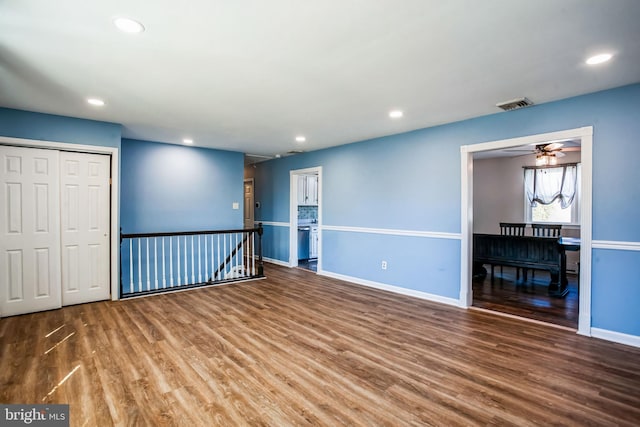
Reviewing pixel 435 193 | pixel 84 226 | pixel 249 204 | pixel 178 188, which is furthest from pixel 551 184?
pixel 84 226

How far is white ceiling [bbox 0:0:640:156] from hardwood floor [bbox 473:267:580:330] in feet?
8.22

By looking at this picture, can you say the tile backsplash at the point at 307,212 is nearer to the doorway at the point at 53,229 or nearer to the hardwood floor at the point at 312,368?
the hardwood floor at the point at 312,368

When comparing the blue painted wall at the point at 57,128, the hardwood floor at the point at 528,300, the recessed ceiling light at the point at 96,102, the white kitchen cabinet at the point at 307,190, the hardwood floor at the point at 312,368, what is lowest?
the hardwood floor at the point at 312,368

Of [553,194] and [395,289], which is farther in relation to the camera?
[553,194]

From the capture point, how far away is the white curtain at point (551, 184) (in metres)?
6.35

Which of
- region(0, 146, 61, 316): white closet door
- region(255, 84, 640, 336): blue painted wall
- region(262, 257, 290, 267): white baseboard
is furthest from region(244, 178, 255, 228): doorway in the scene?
region(0, 146, 61, 316): white closet door

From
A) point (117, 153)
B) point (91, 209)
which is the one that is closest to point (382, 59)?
point (117, 153)

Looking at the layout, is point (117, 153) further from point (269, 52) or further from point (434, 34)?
point (434, 34)

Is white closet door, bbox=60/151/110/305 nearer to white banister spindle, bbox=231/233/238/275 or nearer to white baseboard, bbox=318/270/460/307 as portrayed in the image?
white banister spindle, bbox=231/233/238/275

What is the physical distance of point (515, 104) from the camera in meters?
3.36

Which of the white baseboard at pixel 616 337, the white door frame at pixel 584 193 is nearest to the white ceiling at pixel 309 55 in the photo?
the white door frame at pixel 584 193

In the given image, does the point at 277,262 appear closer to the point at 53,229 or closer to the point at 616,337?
the point at 53,229

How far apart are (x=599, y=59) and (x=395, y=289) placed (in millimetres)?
3575

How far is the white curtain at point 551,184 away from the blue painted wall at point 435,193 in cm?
384
